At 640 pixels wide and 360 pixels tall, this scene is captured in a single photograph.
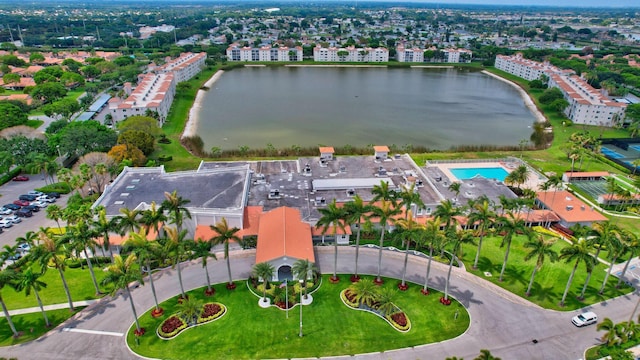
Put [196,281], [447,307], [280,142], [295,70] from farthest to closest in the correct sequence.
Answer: [295,70] → [280,142] → [196,281] → [447,307]

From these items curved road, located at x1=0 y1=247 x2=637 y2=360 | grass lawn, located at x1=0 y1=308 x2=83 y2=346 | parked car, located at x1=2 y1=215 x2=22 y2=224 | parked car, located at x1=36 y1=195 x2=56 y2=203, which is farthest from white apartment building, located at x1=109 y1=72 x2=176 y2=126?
grass lawn, located at x1=0 y1=308 x2=83 y2=346

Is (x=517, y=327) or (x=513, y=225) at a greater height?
(x=513, y=225)

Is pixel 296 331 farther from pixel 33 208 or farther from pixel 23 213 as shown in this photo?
pixel 33 208

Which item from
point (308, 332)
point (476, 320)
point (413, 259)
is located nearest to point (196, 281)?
point (308, 332)

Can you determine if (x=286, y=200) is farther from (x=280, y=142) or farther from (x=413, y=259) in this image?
(x=280, y=142)

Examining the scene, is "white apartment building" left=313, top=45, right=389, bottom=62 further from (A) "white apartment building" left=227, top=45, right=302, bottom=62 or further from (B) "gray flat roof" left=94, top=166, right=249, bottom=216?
(B) "gray flat roof" left=94, top=166, right=249, bottom=216

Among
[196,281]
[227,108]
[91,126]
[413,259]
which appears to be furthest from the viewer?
[227,108]
